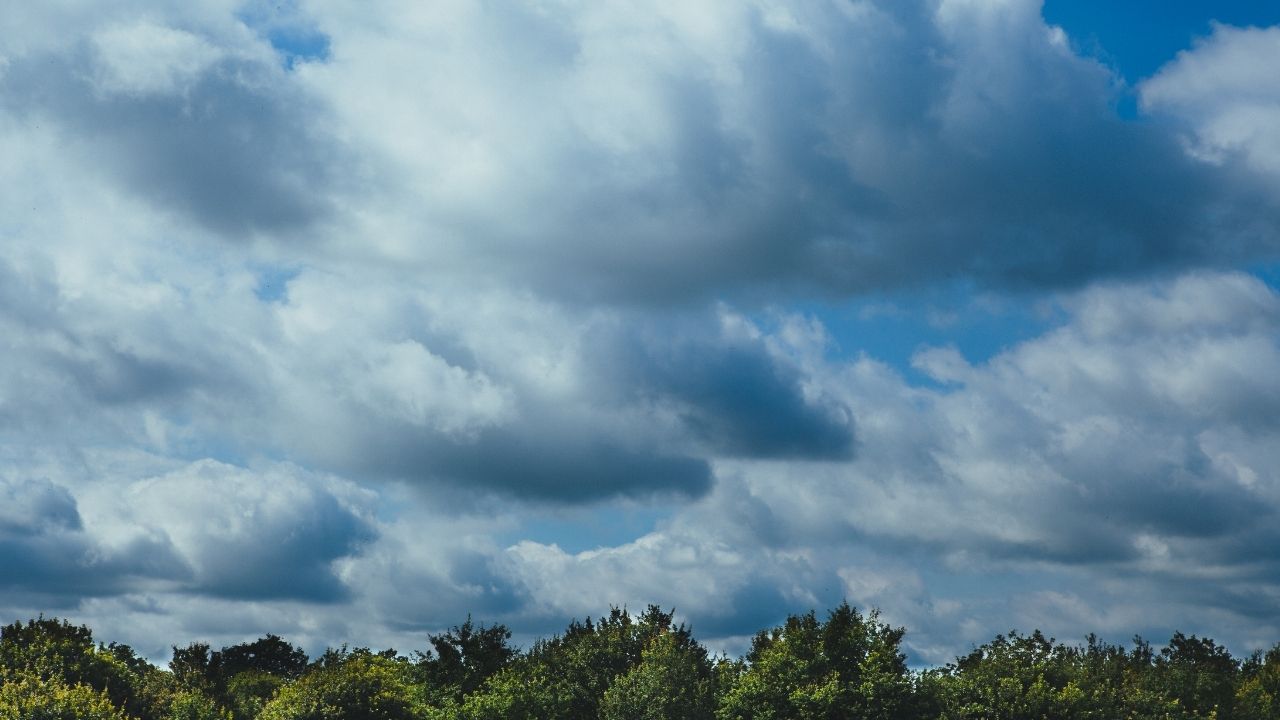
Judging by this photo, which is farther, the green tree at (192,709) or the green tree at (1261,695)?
the green tree at (1261,695)

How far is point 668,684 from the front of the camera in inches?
3206

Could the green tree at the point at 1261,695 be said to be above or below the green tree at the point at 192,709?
above

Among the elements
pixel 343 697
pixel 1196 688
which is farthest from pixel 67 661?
pixel 1196 688

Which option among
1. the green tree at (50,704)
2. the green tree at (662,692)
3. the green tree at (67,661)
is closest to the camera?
the green tree at (50,704)

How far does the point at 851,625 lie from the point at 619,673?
20969 millimetres

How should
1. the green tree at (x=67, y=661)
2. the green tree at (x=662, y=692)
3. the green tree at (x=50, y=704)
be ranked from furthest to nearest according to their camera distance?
the green tree at (x=662, y=692) < the green tree at (x=67, y=661) < the green tree at (x=50, y=704)

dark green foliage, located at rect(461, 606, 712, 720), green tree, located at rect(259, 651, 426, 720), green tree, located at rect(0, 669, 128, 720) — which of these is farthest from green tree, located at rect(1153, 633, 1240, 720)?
green tree, located at rect(0, 669, 128, 720)

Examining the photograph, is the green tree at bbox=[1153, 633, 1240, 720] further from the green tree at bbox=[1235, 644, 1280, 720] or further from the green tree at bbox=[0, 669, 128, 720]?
the green tree at bbox=[0, 669, 128, 720]

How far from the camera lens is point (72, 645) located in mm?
72625

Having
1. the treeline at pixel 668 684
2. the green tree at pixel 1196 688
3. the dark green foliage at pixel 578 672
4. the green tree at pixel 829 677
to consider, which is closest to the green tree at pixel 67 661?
the treeline at pixel 668 684

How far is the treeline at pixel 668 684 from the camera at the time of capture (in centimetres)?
7250

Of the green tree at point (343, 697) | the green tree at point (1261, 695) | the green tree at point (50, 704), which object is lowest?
the green tree at point (50, 704)

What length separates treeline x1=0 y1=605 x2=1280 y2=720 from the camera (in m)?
72.5

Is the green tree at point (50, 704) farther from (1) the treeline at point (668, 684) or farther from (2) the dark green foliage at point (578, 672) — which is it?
(2) the dark green foliage at point (578, 672)
